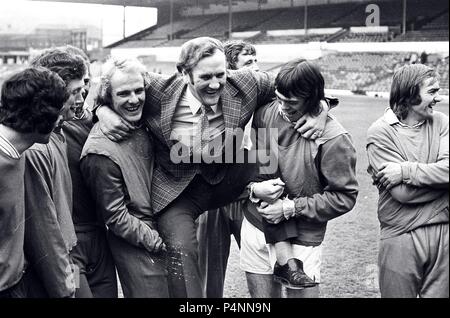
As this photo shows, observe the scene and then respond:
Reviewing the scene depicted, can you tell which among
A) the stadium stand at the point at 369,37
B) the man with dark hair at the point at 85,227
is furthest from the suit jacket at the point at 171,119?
the stadium stand at the point at 369,37

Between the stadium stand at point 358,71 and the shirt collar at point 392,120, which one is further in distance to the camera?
the stadium stand at point 358,71

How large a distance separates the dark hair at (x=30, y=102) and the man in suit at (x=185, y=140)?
29 cm

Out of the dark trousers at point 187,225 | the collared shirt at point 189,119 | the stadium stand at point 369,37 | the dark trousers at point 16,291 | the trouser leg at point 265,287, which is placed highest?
the stadium stand at point 369,37

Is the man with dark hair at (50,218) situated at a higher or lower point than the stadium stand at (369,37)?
lower

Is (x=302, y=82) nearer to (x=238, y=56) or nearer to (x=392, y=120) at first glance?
(x=392, y=120)

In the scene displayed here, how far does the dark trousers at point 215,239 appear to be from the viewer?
2514 mm

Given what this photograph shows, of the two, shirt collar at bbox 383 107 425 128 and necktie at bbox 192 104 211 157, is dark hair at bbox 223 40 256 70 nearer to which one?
necktie at bbox 192 104 211 157

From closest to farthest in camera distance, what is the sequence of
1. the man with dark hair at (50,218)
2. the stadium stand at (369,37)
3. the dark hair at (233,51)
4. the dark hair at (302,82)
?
the man with dark hair at (50,218) < the dark hair at (302,82) < the dark hair at (233,51) < the stadium stand at (369,37)

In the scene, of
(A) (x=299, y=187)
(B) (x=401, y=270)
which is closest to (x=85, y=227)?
(A) (x=299, y=187)

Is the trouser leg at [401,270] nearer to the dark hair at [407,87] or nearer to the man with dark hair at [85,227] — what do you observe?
the dark hair at [407,87]

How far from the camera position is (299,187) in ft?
6.59

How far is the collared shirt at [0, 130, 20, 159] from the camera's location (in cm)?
166

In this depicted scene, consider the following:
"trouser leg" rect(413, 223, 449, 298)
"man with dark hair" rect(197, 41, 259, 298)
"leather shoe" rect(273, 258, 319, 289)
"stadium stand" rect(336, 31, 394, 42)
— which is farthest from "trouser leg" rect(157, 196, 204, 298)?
"stadium stand" rect(336, 31, 394, 42)
